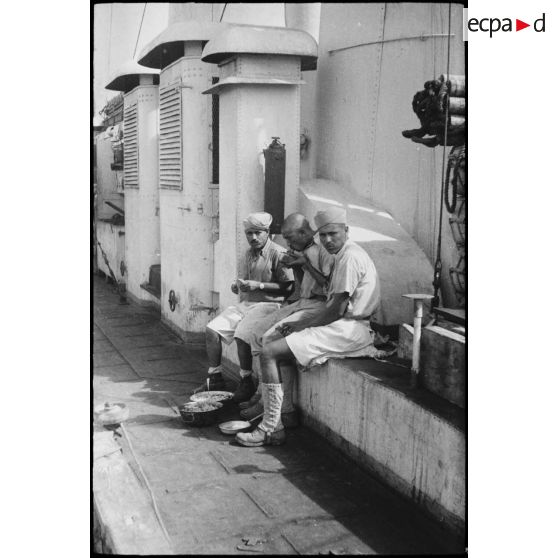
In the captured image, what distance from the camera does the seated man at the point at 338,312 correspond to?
204 inches

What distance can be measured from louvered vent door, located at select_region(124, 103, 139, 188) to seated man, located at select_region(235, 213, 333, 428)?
18.5 ft

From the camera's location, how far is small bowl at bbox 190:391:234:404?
20.0ft

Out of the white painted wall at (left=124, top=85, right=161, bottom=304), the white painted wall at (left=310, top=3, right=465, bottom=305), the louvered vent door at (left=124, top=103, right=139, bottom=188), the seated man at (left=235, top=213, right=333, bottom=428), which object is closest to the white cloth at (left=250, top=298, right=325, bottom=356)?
the seated man at (left=235, top=213, right=333, bottom=428)

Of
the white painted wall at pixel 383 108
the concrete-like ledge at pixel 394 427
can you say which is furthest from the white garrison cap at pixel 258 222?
the white painted wall at pixel 383 108

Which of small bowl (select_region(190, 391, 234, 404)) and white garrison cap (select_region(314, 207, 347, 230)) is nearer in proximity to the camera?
white garrison cap (select_region(314, 207, 347, 230))

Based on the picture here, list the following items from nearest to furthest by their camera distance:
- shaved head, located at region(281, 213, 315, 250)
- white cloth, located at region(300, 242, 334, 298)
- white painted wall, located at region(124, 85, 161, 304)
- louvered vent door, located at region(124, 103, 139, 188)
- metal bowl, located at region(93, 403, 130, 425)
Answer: metal bowl, located at region(93, 403, 130, 425)
white cloth, located at region(300, 242, 334, 298)
shaved head, located at region(281, 213, 315, 250)
white painted wall, located at region(124, 85, 161, 304)
louvered vent door, located at region(124, 103, 139, 188)

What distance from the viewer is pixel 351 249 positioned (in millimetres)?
5199

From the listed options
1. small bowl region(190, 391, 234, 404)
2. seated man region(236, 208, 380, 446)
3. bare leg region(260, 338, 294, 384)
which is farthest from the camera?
small bowl region(190, 391, 234, 404)

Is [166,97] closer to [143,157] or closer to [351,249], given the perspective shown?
[143,157]

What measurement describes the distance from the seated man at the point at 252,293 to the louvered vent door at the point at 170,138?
8.77 ft

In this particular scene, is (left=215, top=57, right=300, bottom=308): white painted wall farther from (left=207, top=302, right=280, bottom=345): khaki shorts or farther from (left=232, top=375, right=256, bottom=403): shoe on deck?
(left=232, top=375, right=256, bottom=403): shoe on deck

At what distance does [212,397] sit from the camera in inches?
244

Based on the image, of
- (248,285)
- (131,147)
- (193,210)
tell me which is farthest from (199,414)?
Answer: (131,147)

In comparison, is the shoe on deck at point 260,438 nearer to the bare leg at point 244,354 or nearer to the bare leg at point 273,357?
the bare leg at point 273,357
